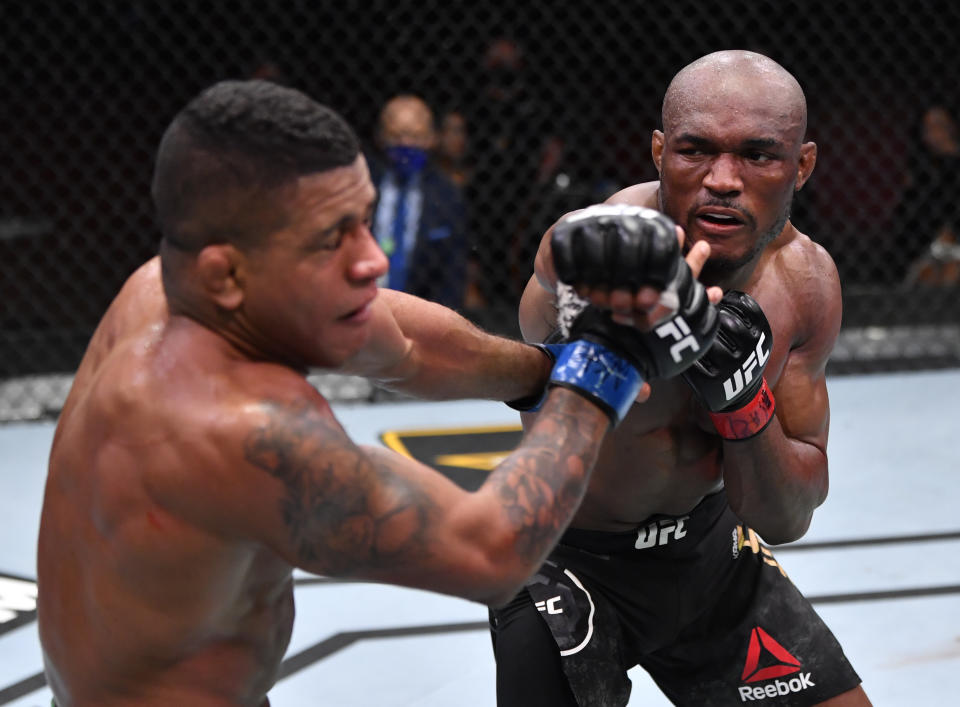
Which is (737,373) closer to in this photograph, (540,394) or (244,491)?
(540,394)

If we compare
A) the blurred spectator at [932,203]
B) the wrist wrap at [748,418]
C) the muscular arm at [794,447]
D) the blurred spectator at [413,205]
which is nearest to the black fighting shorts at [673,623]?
the muscular arm at [794,447]

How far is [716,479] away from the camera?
1905mm

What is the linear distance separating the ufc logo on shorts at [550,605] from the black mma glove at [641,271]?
1.75 feet

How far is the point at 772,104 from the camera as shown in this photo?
172 centimetres

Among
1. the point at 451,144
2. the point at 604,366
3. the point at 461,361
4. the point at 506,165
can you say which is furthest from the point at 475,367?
the point at 506,165

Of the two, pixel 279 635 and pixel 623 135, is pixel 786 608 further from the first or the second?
pixel 623 135

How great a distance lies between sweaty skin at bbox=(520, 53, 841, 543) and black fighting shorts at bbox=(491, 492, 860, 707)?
61 millimetres

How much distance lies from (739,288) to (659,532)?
41 cm

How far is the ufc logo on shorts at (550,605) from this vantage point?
1.83 meters

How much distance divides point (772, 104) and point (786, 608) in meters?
0.81

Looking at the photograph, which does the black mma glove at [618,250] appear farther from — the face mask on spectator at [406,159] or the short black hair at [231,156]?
the face mask on spectator at [406,159]

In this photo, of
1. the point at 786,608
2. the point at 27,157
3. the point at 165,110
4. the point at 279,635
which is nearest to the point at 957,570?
the point at 786,608

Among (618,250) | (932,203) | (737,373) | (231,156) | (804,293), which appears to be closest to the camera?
(231,156)

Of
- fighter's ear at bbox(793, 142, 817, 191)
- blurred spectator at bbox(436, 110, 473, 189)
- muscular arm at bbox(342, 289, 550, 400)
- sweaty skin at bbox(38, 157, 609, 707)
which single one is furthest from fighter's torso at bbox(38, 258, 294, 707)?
blurred spectator at bbox(436, 110, 473, 189)
